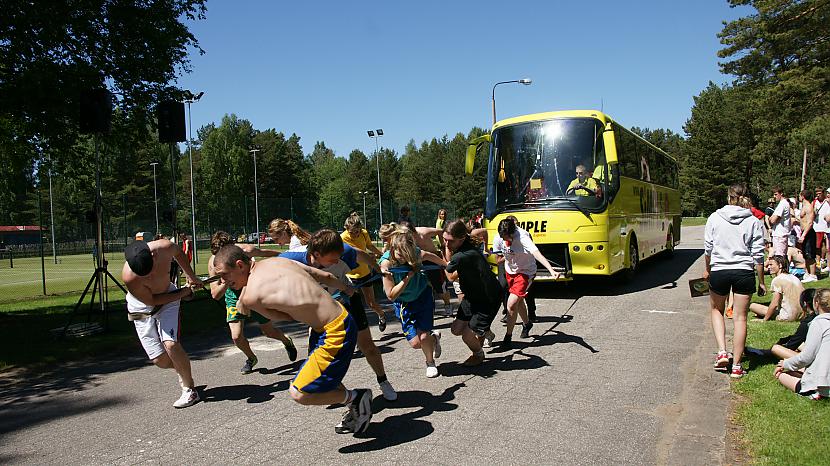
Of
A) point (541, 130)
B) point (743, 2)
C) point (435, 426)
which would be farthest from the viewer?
point (743, 2)

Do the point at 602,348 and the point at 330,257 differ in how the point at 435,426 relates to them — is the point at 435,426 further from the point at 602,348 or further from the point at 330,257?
the point at 602,348

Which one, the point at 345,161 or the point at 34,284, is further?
the point at 345,161

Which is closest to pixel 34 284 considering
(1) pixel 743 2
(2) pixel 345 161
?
(1) pixel 743 2

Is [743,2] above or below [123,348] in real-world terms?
above

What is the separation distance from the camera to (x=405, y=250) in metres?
5.96

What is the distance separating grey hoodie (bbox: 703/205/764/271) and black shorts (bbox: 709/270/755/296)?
0.05 metres

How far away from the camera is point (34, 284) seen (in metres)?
22.2

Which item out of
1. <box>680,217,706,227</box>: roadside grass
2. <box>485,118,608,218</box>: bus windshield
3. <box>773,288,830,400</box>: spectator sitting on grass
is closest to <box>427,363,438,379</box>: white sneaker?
→ <box>773,288,830,400</box>: spectator sitting on grass

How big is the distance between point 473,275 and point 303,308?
268 centimetres

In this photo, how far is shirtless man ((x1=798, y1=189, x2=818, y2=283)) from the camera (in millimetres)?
12727

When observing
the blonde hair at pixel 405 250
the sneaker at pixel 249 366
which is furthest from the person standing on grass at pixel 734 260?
the sneaker at pixel 249 366

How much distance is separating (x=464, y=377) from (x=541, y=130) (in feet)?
24.6

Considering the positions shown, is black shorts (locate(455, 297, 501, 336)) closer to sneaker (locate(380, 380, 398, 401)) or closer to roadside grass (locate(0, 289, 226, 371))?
sneaker (locate(380, 380, 398, 401))

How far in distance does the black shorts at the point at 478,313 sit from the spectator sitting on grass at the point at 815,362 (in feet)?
9.26
